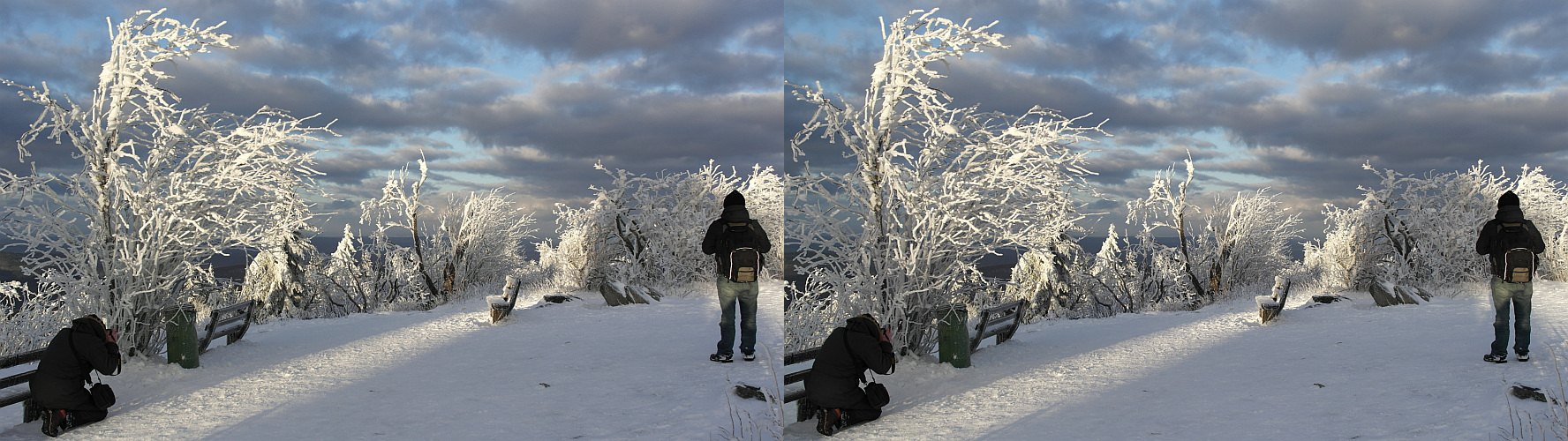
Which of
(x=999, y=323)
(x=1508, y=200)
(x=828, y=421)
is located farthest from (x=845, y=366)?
(x=1508, y=200)

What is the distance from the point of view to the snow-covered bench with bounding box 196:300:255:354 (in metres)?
7.04

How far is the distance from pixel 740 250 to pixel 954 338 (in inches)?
70.5

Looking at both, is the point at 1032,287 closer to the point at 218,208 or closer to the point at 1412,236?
the point at 1412,236

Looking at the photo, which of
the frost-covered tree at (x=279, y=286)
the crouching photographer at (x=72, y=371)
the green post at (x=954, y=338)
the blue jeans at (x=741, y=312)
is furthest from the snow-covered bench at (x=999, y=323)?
the frost-covered tree at (x=279, y=286)

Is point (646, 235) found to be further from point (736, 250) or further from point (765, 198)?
point (736, 250)

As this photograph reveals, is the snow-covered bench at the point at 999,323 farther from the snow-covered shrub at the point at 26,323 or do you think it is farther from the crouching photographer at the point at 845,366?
the snow-covered shrub at the point at 26,323

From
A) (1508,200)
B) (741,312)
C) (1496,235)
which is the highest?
(1508,200)

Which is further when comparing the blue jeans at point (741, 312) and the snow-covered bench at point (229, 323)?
the snow-covered bench at point (229, 323)

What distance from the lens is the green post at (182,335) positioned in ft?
21.4

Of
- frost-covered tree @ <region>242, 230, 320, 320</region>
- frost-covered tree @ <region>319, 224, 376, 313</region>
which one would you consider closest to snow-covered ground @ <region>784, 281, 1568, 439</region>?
frost-covered tree @ <region>242, 230, 320, 320</region>

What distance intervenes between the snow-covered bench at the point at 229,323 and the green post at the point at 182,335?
0.12 m

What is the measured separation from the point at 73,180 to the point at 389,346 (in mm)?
2964

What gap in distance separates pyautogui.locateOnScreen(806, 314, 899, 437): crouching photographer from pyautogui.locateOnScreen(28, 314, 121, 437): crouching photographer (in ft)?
14.4

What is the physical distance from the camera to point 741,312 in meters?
6.13
